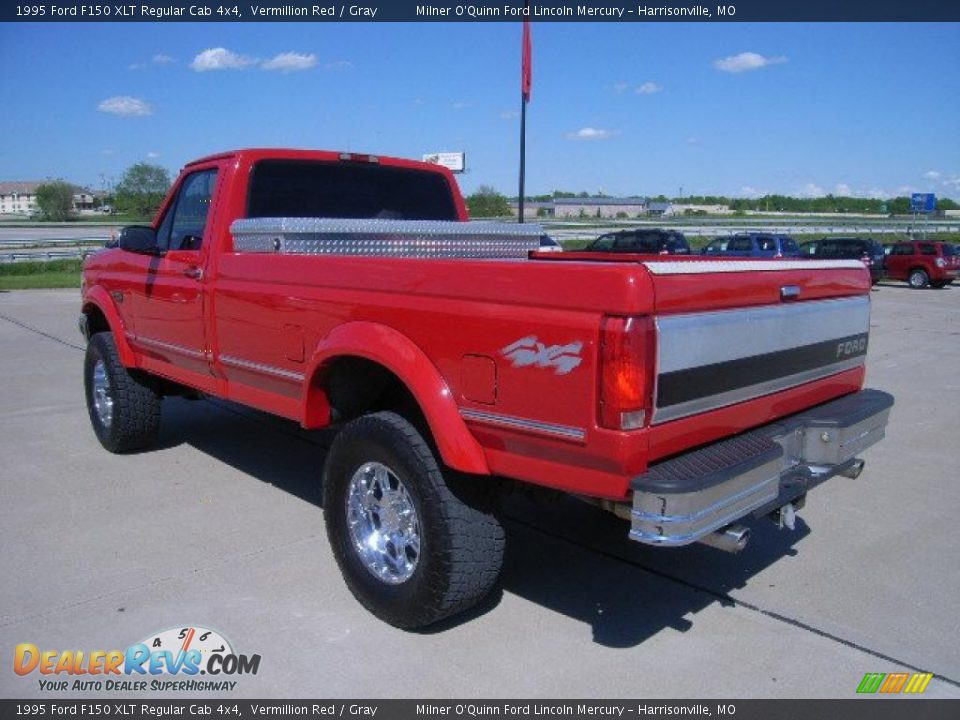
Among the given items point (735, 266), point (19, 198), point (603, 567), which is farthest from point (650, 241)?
point (19, 198)

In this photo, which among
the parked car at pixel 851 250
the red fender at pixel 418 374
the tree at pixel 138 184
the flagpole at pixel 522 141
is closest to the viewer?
the red fender at pixel 418 374

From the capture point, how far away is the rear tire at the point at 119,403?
19.7 ft

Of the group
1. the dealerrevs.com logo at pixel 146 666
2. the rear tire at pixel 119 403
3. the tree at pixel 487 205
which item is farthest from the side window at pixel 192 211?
the tree at pixel 487 205

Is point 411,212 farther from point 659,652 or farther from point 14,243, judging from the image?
point 14,243

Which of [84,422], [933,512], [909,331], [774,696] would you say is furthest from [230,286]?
[909,331]

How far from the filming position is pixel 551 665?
334 cm

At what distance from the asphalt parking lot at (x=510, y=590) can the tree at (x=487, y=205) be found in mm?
50627

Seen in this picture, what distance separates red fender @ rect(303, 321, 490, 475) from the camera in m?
3.15

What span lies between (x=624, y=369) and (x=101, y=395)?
506 centimetres

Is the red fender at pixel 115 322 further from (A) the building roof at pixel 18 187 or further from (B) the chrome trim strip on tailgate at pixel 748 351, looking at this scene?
(A) the building roof at pixel 18 187

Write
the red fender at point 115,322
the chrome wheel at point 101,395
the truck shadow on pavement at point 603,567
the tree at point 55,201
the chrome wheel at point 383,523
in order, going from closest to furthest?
the chrome wheel at point 383,523 → the truck shadow on pavement at point 603,567 → the red fender at point 115,322 → the chrome wheel at point 101,395 → the tree at point 55,201

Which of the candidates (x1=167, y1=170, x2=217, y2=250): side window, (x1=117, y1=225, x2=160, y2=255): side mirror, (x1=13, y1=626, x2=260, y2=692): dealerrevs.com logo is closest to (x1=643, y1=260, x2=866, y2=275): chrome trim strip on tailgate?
(x1=13, y1=626, x2=260, y2=692): dealerrevs.com logo

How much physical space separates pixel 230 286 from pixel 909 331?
13.4m

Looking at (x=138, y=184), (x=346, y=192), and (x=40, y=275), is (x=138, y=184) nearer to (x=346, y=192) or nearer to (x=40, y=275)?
(x=40, y=275)
